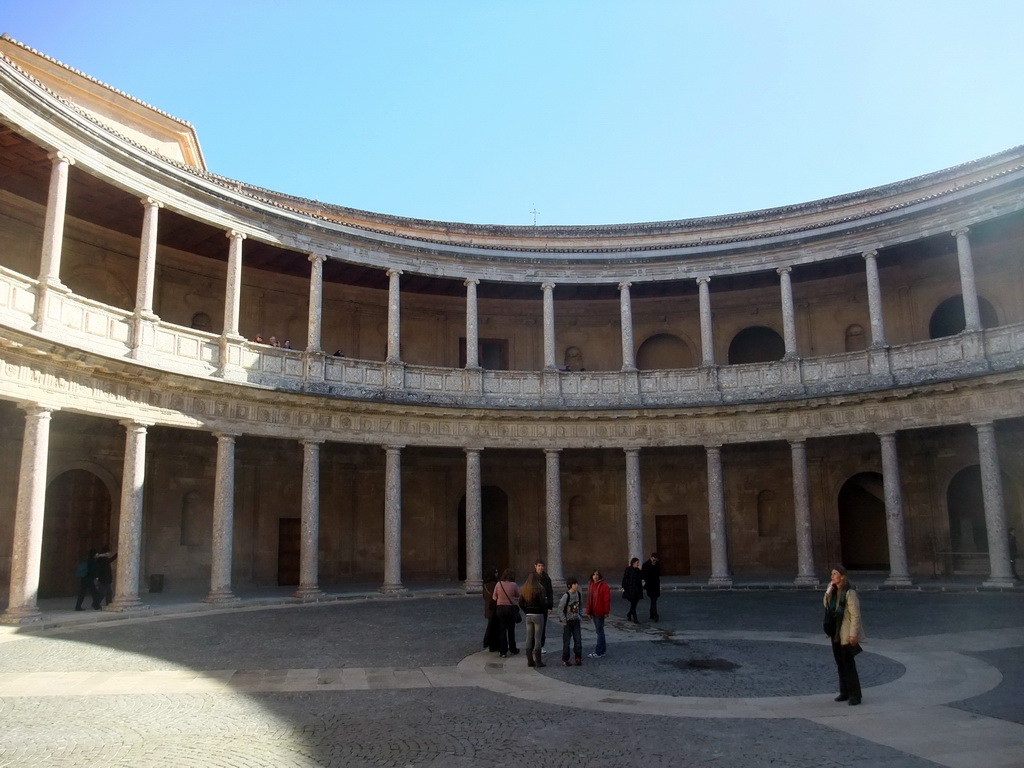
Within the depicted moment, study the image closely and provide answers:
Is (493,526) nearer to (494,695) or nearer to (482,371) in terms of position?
(482,371)

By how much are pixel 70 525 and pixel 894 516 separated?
2121cm

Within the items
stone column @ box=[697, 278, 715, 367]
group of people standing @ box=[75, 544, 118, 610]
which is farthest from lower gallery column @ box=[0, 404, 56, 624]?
stone column @ box=[697, 278, 715, 367]

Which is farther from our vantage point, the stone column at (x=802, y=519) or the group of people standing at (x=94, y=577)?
→ the stone column at (x=802, y=519)

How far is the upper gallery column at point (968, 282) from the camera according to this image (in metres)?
21.3

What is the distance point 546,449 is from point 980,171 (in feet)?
48.9

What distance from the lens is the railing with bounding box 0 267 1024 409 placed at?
1695cm

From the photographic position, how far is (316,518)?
2134 centimetres

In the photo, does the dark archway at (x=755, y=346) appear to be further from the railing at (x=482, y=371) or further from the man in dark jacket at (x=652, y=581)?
the man in dark jacket at (x=652, y=581)

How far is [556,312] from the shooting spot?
93.7 feet

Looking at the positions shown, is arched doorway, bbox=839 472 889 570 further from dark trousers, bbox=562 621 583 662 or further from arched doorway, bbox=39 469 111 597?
arched doorway, bbox=39 469 111 597

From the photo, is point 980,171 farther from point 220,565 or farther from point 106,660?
point 106,660

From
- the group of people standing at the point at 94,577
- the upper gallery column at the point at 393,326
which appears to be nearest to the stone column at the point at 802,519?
the upper gallery column at the point at 393,326

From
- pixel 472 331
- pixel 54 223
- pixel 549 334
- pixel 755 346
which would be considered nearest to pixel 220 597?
pixel 54 223

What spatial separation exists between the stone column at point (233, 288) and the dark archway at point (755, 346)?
16.1 m
